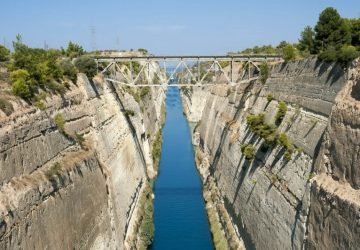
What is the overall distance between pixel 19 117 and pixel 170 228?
1532 centimetres

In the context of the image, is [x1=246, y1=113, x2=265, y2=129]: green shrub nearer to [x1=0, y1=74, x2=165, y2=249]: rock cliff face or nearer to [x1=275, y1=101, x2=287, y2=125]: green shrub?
[x1=275, y1=101, x2=287, y2=125]: green shrub

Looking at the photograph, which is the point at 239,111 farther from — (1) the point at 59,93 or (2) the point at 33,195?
(2) the point at 33,195

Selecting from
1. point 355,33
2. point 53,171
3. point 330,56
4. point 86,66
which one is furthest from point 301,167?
point 86,66

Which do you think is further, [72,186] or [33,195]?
[72,186]

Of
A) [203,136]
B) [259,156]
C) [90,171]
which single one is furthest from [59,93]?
[203,136]

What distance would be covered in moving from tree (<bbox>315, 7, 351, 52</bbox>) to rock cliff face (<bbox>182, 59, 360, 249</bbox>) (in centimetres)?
152

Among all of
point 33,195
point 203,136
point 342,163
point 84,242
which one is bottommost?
point 203,136

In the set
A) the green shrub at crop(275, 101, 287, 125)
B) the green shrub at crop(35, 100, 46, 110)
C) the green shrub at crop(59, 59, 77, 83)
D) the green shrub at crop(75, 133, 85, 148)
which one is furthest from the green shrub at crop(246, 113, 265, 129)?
the green shrub at crop(35, 100, 46, 110)

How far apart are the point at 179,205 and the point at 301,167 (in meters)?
16.3

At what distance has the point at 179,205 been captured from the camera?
3256cm

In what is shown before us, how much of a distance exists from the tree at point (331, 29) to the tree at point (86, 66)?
42.2 ft

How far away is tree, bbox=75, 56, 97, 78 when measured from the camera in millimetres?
27547

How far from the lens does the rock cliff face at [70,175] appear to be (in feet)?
45.4

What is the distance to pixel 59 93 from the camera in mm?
20875
